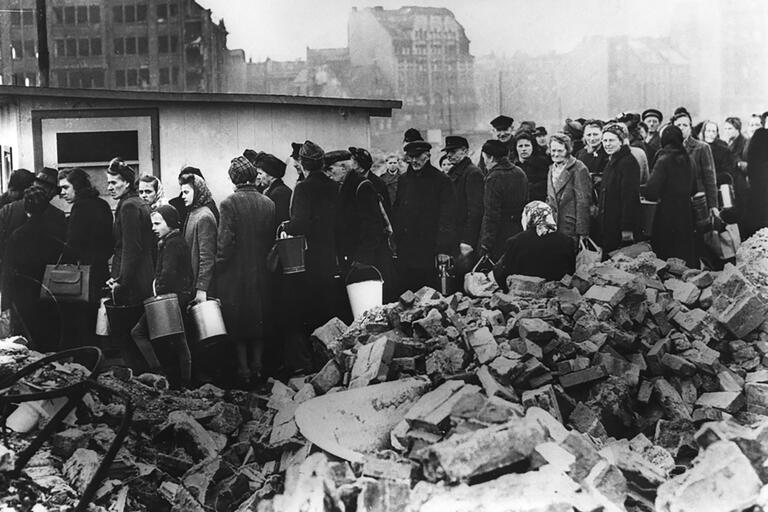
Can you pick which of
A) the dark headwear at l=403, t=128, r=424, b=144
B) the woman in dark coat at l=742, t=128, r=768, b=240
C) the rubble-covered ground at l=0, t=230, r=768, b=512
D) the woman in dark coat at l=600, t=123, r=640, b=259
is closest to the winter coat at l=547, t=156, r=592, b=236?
the woman in dark coat at l=600, t=123, r=640, b=259

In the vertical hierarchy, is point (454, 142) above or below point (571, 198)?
above

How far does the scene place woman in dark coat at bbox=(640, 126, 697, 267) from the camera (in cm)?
Result: 443

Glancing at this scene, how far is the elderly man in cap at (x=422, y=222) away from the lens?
4.22 metres

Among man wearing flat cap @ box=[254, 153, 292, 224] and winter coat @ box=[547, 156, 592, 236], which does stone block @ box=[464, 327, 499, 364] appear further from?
man wearing flat cap @ box=[254, 153, 292, 224]

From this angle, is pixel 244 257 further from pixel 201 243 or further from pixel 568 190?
pixel 568 190

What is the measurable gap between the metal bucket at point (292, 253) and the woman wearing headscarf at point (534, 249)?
1012 millimetres

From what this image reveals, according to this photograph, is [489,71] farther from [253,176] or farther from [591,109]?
[253,176]

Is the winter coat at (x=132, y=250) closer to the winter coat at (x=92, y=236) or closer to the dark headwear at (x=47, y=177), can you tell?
the winter coat at (x=92, y=236)

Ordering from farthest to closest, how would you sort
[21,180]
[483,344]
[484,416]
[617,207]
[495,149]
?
[617,207], [495,149], [21,180], [483,344], [484,416]

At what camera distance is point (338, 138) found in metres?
4.17

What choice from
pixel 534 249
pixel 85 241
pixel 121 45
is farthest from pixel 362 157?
pixel 85 241

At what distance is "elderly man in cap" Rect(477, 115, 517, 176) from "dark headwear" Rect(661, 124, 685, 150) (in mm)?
849

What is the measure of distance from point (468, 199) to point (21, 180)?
→ 227cm

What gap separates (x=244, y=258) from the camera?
13.9 feet
